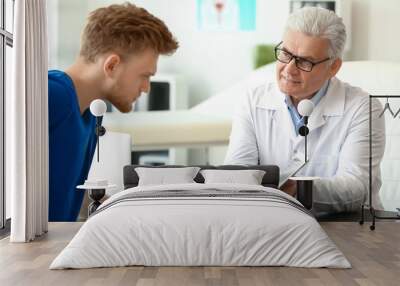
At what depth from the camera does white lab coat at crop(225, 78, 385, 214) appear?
489cm

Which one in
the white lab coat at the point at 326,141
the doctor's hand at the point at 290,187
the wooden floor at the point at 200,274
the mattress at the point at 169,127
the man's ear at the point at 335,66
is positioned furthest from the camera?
the mattress at the point at 169,127

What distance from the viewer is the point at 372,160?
502 cm

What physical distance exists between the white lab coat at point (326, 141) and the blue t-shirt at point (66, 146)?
111 cm

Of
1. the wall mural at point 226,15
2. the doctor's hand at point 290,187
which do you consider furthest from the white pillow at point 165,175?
the wall mural at point 226,15

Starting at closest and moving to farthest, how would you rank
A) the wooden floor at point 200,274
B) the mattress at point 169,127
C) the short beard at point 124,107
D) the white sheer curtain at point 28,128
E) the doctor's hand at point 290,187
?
the wooden floor at point 200,274 < the white sheer curtain at point 28,128 < the doctor's hand at point 290,187 < the short beard at point 124,107 < the mattress at point 169,127

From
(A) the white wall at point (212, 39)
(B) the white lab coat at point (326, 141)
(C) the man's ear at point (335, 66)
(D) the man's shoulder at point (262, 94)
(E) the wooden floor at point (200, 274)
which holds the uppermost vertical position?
(A) the white wall at point (212, 39)

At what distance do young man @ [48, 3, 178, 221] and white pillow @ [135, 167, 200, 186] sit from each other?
46 centimetres

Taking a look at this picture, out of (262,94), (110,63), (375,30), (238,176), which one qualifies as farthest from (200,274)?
(375,30)

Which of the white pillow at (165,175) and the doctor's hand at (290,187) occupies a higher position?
the white pillow at (165,175)

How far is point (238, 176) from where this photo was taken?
484cm

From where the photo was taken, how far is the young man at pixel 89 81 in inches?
192

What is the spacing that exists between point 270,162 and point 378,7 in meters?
2.11

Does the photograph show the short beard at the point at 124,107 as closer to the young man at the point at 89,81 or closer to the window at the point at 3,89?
the young man at the point at 89,81

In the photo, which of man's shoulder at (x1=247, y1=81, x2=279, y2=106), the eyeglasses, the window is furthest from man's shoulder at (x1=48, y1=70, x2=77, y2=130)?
the eyeglasses
